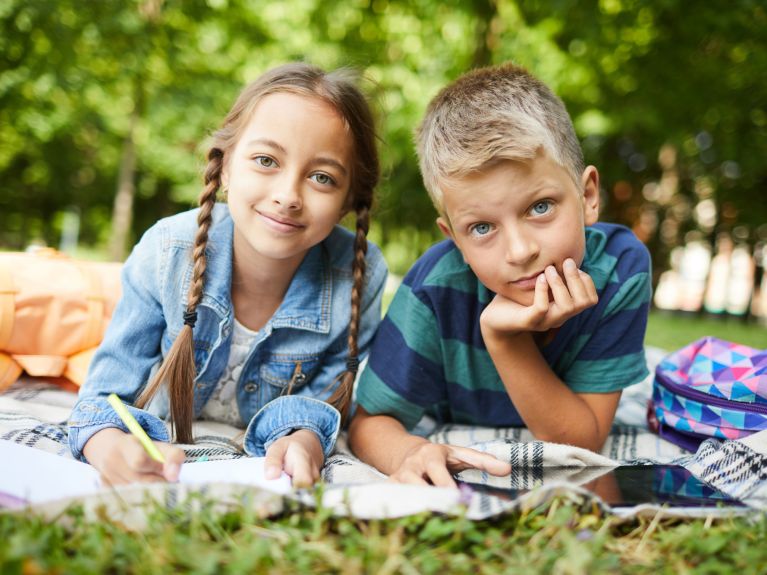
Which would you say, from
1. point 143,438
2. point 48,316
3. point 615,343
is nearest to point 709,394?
point 615,343

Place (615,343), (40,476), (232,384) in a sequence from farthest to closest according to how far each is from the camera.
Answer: (232,384)
(615,343)
(40,476)

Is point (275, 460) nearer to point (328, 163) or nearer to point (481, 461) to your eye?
point (481, 461)

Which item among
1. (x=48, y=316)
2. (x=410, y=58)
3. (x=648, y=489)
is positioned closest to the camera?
(x=648, y=489)

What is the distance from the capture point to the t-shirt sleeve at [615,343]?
1963mm

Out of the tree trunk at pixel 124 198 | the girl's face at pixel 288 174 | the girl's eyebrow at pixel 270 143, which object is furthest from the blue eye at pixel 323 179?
the tree trunk at pixel 124 198

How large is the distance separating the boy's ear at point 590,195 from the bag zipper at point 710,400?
652 millimetres

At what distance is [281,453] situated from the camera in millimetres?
1647

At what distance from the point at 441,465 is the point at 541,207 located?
0.70m

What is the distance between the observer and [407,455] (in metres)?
1.76

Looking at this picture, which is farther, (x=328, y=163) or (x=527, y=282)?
(x=328, y=163)

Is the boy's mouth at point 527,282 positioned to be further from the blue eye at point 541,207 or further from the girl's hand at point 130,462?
the girl's hand at point 130,462

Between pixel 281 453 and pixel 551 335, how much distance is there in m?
0.90

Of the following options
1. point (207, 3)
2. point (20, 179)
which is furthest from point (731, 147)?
point (20, 179)

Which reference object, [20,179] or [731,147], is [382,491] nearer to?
[731,147]
